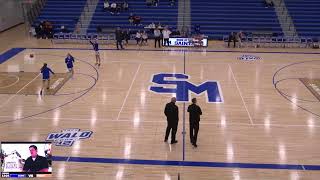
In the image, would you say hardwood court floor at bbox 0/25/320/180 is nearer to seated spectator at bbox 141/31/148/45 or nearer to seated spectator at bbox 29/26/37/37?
seated spectator at bbox 141/31/148/45

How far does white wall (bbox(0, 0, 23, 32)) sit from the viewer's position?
2905 centimetres

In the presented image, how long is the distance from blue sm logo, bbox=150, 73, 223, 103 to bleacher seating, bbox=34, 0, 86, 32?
1264cm

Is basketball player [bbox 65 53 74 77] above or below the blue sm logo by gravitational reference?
above

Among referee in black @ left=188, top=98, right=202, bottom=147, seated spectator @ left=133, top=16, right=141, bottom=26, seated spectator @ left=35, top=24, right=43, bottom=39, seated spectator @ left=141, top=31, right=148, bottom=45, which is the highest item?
seated spectator @ left=133, top=16, right=141, bottom=26

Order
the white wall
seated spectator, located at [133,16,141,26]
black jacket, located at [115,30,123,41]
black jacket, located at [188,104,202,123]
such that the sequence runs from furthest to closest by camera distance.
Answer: the white wall, seated spectator, located at [133,16,141,26], black jacket, located at [115,30,123,41], black jacket, located at [188,104,202,123]

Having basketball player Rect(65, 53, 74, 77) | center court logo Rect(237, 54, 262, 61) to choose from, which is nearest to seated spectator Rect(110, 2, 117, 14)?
center court logo Rect(237, 54, 262, 61)

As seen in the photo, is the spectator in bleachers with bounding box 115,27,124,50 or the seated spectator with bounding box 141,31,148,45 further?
the seated spectator with bounding box 141,31,148,45

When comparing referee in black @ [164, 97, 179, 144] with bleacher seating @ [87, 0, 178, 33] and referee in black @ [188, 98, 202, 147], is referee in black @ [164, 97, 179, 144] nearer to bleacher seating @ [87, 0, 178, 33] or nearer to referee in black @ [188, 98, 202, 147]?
referee in black @ [188, 98, 202, 147]

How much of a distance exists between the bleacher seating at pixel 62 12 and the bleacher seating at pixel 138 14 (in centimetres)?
143

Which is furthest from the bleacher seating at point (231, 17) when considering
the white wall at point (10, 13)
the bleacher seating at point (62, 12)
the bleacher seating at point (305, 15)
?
the white wall at point (10, 13)

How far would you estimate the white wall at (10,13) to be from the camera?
1144 inches

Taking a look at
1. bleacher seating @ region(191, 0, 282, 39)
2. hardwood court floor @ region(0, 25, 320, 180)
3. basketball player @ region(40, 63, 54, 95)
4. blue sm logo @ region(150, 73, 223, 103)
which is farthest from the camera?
bleacher seating @ region(191, 0, 282, 39)

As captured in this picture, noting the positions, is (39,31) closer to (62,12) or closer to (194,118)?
(62,12)

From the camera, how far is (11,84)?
1653 cm
